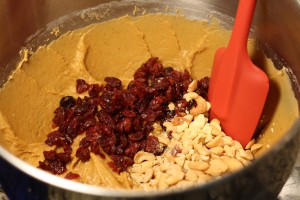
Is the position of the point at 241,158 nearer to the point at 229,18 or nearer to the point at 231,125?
the point at 231,125

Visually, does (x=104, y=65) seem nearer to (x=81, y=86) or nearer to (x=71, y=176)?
(x=81, y=86)

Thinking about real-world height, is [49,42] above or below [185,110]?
above

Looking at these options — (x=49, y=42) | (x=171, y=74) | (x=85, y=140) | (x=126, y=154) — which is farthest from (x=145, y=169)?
(x=49, y=42)

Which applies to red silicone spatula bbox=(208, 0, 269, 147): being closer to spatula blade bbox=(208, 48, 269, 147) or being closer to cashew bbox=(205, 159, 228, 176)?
spatula blade bbox=(208, 48, 269, 147)

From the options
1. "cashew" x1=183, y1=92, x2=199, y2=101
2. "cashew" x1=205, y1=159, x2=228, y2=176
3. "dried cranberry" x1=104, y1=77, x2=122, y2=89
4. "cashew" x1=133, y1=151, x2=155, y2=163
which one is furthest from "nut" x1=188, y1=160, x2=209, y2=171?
"dried cranberry" x1=104, y1=77, x2=122, y2=89

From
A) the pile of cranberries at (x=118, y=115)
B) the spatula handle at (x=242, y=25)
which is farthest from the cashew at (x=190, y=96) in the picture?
the spatula handle at (x=242, y=25)

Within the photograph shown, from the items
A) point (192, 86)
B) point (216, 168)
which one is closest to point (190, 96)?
point (192, 86)

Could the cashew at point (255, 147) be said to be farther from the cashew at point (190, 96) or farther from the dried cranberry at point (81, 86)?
the dried cranberry at point (81, 86)
